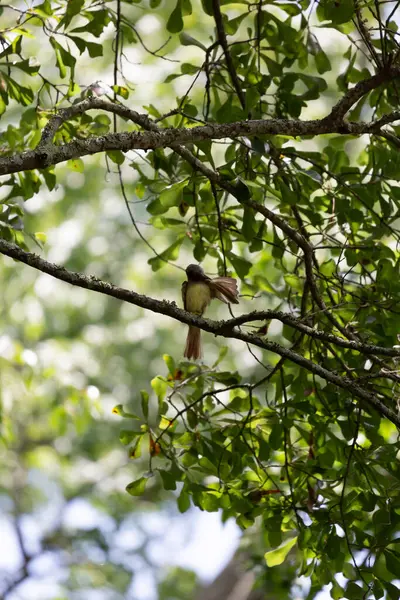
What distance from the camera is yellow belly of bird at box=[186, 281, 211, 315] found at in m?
4.32

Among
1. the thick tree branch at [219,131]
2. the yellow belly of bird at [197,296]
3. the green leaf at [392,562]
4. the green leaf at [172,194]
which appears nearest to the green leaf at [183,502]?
the green leaf at [392,562]

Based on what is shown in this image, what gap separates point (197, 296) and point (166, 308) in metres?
1.57

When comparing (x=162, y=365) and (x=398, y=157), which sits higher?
(x=162, y=365)

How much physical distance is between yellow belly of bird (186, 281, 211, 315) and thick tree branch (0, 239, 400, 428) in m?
1.47

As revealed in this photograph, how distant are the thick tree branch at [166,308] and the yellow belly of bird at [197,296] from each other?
147cm

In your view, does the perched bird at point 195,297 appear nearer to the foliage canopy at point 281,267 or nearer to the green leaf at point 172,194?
the foliage canopy at point 281,267

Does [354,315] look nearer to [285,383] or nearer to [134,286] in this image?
[285,383]

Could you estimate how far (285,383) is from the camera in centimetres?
349

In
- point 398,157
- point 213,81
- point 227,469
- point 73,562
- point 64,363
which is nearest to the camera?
point 227,469

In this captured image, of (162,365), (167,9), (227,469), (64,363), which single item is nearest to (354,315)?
(227,469)

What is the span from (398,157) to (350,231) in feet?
1.29

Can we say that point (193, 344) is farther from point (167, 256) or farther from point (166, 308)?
point (166, 308)

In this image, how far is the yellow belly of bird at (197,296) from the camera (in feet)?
14.2

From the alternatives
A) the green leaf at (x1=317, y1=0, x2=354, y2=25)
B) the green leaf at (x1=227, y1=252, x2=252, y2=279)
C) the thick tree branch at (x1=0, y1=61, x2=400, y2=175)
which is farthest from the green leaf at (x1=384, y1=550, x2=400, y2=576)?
the green leaf at (x1=317, y1=0, x2=354, y2=25)
